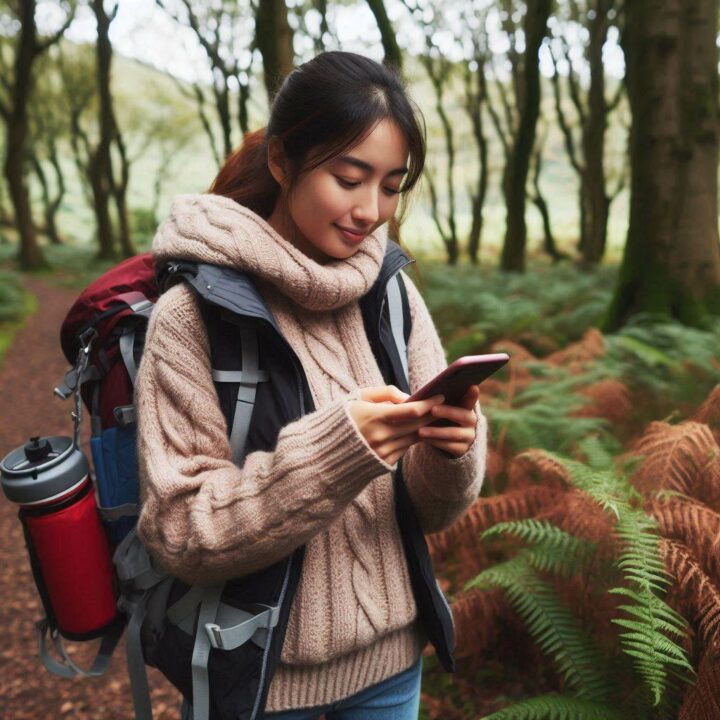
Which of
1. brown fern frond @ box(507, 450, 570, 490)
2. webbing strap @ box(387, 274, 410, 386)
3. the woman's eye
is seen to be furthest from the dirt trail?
the woman's eye

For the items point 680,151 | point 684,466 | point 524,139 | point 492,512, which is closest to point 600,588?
point 684,466

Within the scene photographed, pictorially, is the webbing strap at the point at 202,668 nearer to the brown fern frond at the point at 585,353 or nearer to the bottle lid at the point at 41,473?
the bottle lid at the point at 41,473

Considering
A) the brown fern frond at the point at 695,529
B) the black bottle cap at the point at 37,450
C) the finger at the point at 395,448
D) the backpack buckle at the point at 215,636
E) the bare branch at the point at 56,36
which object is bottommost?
the brown fern frond at the point at 695,529

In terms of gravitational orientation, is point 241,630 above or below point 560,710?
above

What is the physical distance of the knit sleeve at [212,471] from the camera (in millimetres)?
1365

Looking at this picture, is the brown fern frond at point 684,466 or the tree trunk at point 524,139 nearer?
the brown fern frond at point 684,466

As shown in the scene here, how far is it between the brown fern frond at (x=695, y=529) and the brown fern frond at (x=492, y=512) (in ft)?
2.83

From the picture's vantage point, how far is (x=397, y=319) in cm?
181

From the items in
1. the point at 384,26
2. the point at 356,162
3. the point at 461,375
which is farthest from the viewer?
the point at 384,26

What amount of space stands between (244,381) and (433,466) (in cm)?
52

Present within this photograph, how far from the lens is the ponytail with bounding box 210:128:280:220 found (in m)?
1.86

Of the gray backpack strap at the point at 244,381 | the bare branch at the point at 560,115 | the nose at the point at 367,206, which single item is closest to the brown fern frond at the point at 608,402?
the nose at the point at 367,206

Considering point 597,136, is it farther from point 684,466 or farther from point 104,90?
point 684,466

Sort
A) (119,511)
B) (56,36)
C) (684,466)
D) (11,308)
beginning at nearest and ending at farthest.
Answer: (119,511), (684,466), (11,308), (56,36)
